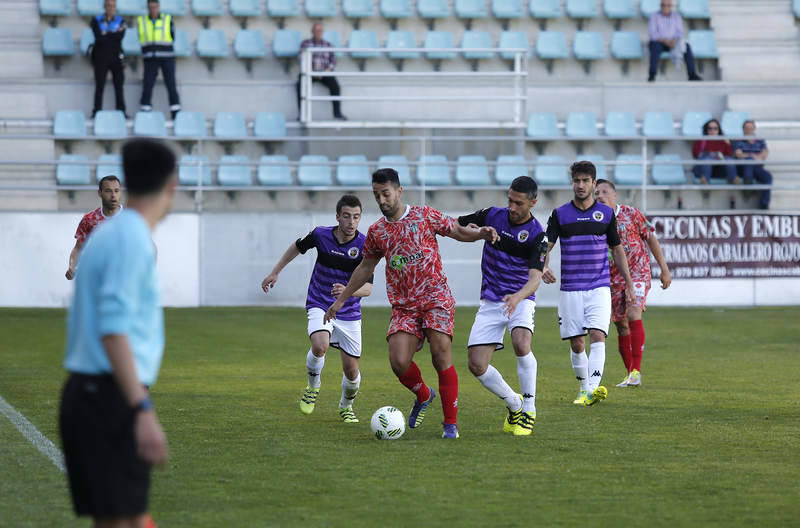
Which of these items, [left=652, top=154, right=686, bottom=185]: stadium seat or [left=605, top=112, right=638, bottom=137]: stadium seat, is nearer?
[left=652, top=154, right=686, bottom=185]: stadium seat

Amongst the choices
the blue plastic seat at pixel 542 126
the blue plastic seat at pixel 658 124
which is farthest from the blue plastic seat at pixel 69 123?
the blue plastic seat at pixel 658 124

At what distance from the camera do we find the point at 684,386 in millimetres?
12141

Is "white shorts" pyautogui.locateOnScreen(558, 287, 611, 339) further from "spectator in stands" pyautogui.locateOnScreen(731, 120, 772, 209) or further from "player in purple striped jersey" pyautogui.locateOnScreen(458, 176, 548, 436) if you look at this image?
"spectator in stands" pyautogui.locateOnScreen(731, 120, 772, 209)

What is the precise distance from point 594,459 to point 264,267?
581 inches

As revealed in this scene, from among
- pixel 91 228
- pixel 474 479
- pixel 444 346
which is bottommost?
pixel 474 479

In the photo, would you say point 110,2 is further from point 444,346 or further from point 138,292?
point 138,292

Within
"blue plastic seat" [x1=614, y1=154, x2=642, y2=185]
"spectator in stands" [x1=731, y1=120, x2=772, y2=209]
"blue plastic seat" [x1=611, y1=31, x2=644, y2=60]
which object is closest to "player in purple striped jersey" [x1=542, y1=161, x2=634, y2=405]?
"blue plastic seat" [x1=614, y1=154, x2=642, y2=185]

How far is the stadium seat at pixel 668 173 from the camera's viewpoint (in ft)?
79.9

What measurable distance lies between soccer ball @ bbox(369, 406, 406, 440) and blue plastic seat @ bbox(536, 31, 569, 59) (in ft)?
63.2

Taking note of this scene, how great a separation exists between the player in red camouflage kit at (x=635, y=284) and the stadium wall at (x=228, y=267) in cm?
957

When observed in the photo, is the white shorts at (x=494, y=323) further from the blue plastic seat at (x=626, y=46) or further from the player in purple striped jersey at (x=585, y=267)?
the blue plastic seat at (x=626, y=46)

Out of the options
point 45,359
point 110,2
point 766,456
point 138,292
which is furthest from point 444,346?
point 110,2

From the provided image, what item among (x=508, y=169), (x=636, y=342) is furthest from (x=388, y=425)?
(x=508, y=169)

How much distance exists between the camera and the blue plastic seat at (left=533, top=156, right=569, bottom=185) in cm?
2383
